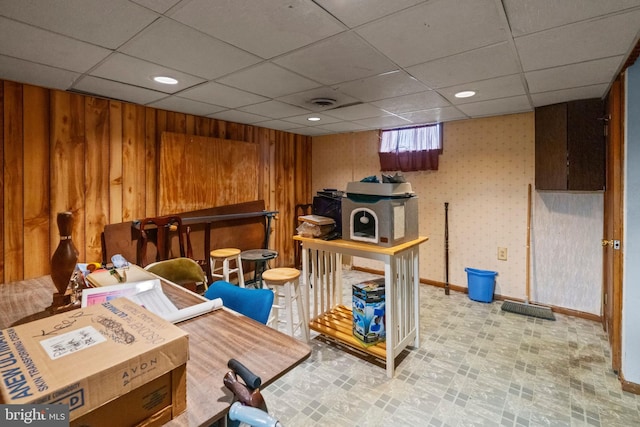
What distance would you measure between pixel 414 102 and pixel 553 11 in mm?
1673

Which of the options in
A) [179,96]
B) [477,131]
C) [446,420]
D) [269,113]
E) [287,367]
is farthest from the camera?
[477,131]

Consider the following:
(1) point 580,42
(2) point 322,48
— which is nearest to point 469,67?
(1) point 580,42

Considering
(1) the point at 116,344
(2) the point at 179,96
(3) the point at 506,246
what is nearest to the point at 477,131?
(3) the point at 506,246

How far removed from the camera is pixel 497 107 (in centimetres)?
341

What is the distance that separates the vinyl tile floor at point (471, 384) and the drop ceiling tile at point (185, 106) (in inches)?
103

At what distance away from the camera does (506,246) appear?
3.87 m

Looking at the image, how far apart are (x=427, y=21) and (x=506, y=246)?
10.3 feet

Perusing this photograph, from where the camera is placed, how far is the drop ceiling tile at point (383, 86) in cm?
247

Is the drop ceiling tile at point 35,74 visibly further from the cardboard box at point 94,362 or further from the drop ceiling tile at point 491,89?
the drop ceiling tile at point 491,89

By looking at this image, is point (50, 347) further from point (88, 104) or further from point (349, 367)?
point (88, 104)

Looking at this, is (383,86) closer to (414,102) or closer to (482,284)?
(414,102)

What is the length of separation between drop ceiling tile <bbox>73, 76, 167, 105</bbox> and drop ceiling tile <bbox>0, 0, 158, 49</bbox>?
878mm

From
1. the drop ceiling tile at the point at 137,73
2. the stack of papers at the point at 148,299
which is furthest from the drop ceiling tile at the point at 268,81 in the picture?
the stack of papers at the point at 148,299

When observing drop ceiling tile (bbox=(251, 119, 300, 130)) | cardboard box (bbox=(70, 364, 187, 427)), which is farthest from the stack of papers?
drop ceiling tile (bbox=(251, 119, 300, 130))
